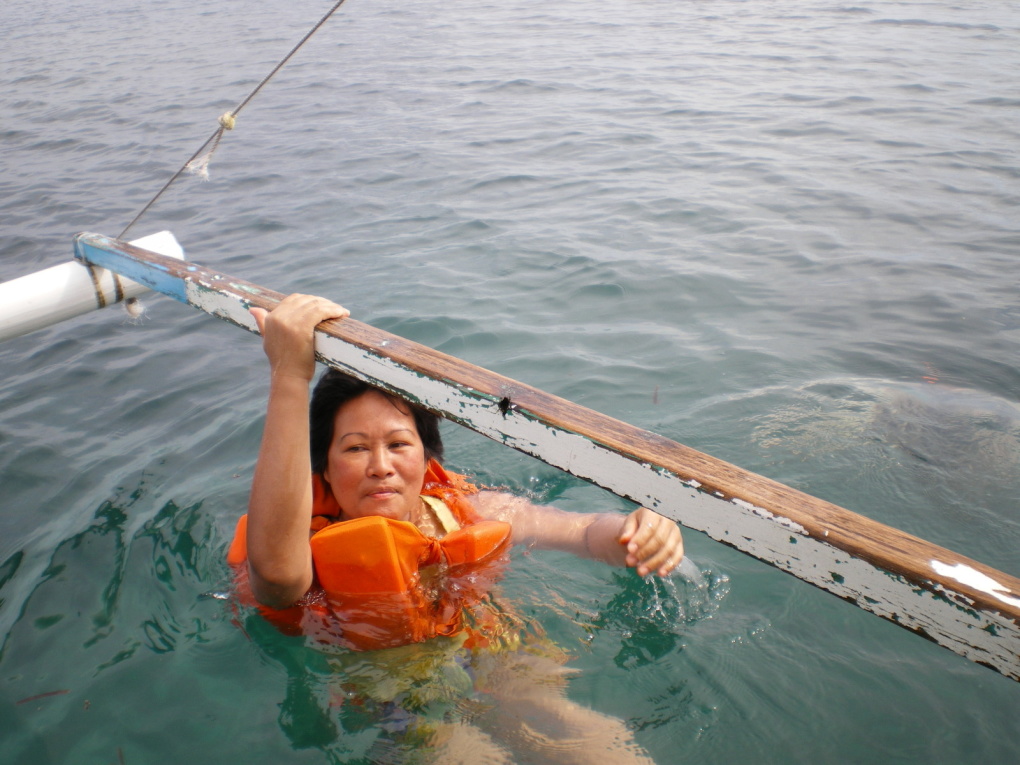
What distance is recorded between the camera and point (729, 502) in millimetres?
1441

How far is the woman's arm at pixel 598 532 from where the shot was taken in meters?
2.49

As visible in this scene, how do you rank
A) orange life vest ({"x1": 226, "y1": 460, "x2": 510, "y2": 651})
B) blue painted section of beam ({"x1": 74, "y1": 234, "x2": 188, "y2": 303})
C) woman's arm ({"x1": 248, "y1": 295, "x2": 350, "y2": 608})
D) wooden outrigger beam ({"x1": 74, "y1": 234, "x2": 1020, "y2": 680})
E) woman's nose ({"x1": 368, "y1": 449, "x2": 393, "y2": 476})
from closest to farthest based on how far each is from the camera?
1. wooden outrigger beam ({"x1": 74, "y1": 234, "x2": 1020, "y2": 680})
2. woman's arm ({"x1": 248, "y1": 295, "x2": 350, "y2": 608})
3. orange life vest ({"x1": 226, "y1": 460, "x2": 510, "y2": 651})
4. woman's nose ({"x1": 368, "y1": 449, "x2": 393, "y2": 476})
5. blue painted section of beam ({"x1": 74, "y1": 234, "x2": 188, "y2": 303})

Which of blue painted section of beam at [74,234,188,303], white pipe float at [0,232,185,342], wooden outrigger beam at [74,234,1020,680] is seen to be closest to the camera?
wooden outrigger beam at [74,234,1020,680]

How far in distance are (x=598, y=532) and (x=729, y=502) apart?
1356 millimetres

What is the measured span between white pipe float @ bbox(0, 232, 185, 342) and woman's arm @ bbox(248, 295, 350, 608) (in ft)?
4.73

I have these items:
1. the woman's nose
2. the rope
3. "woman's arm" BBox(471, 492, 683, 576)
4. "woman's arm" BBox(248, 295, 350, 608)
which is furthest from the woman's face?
the rope

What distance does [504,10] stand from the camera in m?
18.2

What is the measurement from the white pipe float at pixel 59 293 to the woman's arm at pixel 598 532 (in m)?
1.69

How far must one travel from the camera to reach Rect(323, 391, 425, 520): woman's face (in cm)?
242

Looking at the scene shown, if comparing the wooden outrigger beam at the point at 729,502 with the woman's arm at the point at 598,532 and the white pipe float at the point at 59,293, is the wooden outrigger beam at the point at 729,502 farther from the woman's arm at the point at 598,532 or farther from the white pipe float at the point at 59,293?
the white pipe float at the point at 59,293

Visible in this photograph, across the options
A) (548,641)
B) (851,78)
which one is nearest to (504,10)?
(851,78)

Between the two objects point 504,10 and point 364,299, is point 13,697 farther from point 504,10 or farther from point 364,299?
point 504,10

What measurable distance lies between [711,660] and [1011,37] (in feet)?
43.1

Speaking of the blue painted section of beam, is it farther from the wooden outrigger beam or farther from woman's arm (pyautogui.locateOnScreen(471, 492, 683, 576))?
woman's arm (pyautogui.locateOnScreen(471, 492, 683, 576))
